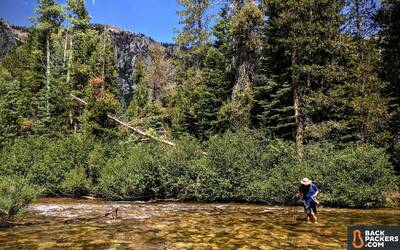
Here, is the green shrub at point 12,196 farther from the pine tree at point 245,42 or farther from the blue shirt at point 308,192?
the pine tree at point 245,42

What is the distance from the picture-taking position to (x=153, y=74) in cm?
5403

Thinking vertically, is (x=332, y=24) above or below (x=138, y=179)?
above

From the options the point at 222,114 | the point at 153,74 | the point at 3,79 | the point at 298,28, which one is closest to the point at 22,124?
the point at 3,79

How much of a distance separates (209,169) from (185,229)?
10.4 metres

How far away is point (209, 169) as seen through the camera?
23.0 m

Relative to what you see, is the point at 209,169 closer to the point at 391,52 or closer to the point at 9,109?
the point at 391,52

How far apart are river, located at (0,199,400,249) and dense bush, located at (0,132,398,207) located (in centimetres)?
284

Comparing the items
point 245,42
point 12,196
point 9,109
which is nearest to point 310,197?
point 12,196

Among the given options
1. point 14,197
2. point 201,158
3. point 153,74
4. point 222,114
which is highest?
point 153,74

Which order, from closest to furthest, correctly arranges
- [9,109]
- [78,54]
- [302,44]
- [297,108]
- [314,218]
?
[314,218], [297,108], [302,44], [78,54], [9,109]

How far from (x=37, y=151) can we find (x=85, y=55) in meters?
10.4

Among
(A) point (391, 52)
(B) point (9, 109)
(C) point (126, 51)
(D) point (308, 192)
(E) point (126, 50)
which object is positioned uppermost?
(E) point (126, 50)

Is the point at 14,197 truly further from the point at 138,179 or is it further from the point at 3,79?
the point at 3,79

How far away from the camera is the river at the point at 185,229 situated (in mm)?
10312
